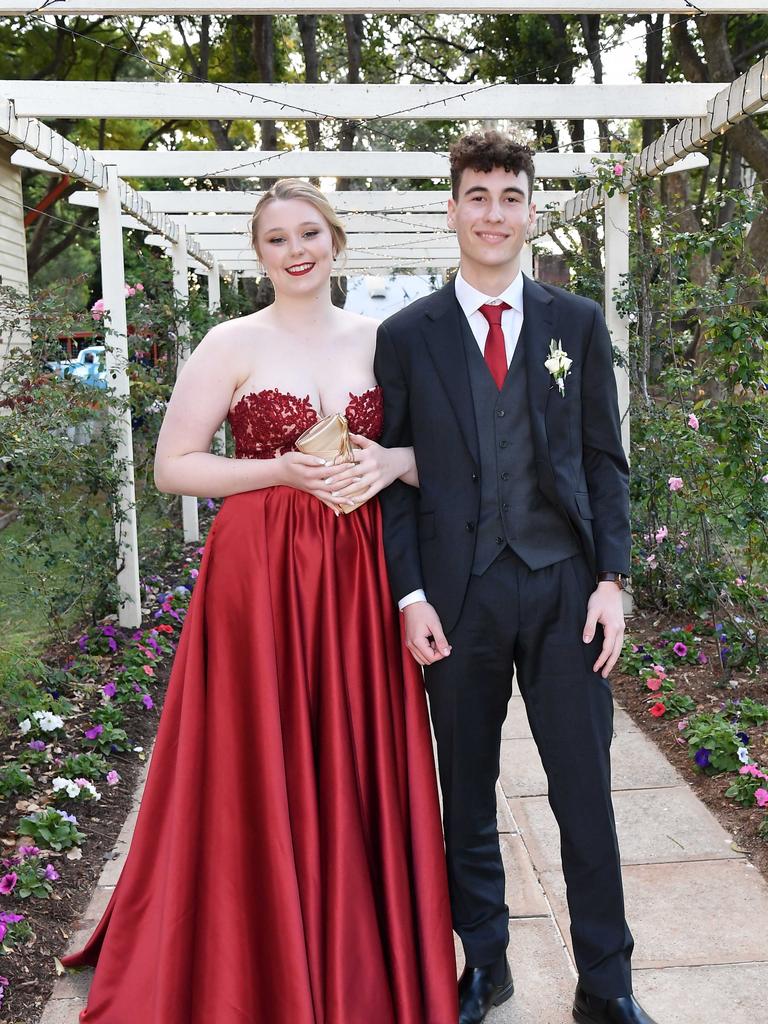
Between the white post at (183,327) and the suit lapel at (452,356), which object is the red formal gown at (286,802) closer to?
the suit lapel at (452,356)

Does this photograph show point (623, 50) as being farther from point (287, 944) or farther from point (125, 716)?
point (287, 944)

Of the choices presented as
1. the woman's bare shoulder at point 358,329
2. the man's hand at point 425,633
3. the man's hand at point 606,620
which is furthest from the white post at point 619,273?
the man's hand at point 425,633

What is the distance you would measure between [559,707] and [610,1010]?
723mm


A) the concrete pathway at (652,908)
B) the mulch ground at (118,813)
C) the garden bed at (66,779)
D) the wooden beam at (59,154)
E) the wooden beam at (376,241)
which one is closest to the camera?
the concrete pathway at (652,908)

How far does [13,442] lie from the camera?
4387mm

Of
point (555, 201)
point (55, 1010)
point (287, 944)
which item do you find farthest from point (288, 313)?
point (555, 201)

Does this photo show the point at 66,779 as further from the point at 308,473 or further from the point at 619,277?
the point at 619,277

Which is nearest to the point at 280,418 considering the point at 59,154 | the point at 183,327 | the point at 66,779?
the point at 66,779

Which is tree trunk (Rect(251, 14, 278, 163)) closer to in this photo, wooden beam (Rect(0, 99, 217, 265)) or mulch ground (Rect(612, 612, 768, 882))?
wooden beam (Rect(0, 99, 217, 265))

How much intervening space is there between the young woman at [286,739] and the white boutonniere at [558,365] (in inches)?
16.4

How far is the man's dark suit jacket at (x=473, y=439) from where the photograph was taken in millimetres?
2424

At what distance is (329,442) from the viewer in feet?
8.33

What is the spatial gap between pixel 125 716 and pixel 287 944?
2.69m

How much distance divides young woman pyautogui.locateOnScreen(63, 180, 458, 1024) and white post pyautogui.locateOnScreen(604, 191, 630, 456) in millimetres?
3797
